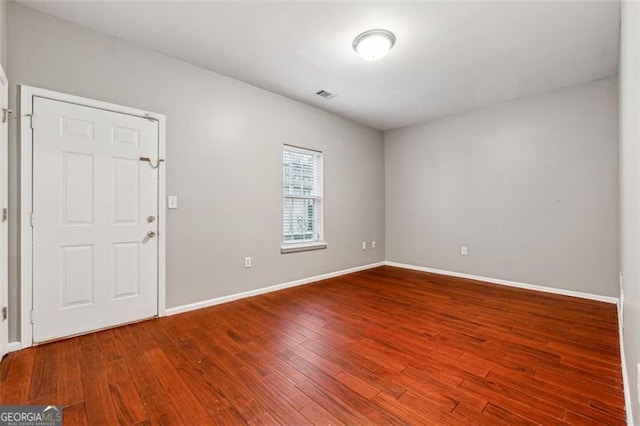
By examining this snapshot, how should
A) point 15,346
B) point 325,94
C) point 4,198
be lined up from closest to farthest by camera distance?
point 4,198
point 15,346
point 325,94

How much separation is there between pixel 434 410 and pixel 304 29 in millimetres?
2915

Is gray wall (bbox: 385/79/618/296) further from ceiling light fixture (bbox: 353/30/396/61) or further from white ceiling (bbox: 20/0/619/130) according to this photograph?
ceiling light fixture (bbox: 353/30/396/61)

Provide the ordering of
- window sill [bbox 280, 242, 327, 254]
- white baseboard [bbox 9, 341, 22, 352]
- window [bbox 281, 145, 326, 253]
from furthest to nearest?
1. window [bbox 281, 145, 326, 253]
2. window sill [bbox 280, 242, 327, 254]
3. white baseboard [bbox 9, 341, 22, 352]

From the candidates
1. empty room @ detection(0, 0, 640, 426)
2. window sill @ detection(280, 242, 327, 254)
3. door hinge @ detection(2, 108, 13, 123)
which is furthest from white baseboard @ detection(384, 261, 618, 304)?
door hinge @ detection(2, 108, 13, 123)

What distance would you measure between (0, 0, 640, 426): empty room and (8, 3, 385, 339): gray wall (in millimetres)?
22

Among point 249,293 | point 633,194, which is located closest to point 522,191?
point 633,194

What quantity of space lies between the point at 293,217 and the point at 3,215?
284 cm

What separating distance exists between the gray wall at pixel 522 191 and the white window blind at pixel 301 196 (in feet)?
6.01

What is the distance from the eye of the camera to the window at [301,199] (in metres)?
4.04

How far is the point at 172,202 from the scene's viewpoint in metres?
2.90

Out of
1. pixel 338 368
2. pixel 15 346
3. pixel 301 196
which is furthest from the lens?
pixel 301 196

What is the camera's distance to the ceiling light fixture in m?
2.46

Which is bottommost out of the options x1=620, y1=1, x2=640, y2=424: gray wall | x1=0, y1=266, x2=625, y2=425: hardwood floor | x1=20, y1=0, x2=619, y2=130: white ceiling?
x1=0, y1=266, x2=625, y2=425: hardwood floor

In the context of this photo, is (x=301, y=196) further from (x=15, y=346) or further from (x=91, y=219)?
(x=15, y=346)
